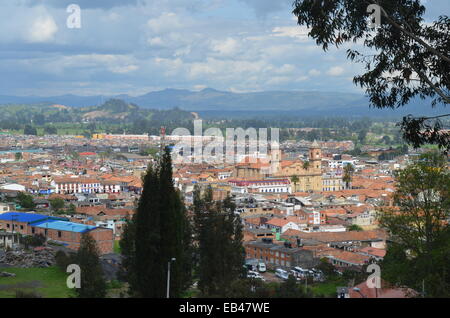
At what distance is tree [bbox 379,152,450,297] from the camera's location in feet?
39.0

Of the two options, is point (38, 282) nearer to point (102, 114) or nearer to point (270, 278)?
point (270, 278)

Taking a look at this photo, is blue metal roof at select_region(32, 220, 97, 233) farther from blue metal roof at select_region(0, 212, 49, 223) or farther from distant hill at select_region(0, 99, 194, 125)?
distant hill at select_region(0, 99, 194, 125)

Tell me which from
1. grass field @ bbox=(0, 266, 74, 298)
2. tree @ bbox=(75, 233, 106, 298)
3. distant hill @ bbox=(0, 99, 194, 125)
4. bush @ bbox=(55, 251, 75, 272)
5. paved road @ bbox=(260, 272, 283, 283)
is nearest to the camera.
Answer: tree @ bbox=(75, 233, 106, 298)

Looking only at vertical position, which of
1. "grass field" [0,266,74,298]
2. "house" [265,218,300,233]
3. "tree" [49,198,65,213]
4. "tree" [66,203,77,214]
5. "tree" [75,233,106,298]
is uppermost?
"tree" [75,233,106,298]

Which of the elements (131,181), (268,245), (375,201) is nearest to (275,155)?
(131,181)

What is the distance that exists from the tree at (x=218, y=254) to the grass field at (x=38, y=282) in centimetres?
364

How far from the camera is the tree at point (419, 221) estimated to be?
1188 cm

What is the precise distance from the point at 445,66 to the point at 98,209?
2359 centimetres

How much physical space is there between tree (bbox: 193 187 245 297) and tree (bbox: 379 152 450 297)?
3.02 m

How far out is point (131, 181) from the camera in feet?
150

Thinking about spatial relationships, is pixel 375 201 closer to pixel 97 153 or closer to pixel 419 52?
pixel 419 52

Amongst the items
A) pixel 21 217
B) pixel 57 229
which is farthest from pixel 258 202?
pixel 57 229

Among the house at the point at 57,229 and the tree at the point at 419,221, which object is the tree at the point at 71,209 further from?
the tree at the point at 419,221

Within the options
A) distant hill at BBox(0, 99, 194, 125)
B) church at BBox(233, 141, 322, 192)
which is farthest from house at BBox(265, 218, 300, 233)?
distant hill at BBox(0, 99, 194, 125)
